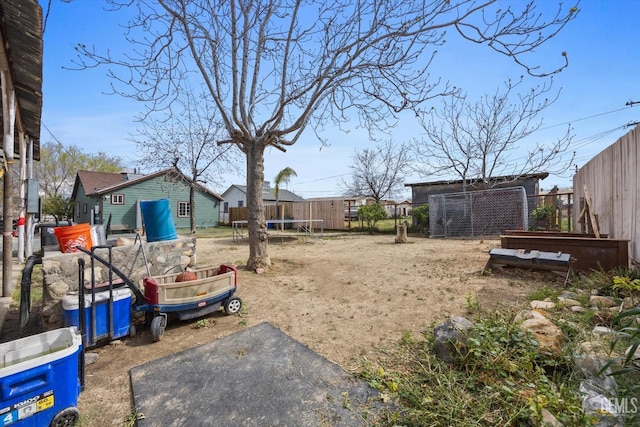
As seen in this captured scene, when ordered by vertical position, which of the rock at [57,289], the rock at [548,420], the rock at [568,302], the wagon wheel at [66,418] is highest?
the rock at [57,289]

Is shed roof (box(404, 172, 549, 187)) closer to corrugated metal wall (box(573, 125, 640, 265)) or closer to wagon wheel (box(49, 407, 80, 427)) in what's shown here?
corrugated metal wall (box(573, 125, 640, 265))

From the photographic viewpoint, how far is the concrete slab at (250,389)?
1800 millimetres

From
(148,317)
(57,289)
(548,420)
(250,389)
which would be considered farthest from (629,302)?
(57,289)

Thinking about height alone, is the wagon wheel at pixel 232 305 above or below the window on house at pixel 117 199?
below

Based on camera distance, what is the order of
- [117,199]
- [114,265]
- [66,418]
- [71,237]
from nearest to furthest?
[66,418] → [71,237] → [114,265] → [117,199]

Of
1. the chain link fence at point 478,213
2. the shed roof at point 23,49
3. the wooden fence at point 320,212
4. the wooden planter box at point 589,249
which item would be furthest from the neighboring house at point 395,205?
the shed roof at point 23,49

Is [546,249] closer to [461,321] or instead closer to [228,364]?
[461,321]

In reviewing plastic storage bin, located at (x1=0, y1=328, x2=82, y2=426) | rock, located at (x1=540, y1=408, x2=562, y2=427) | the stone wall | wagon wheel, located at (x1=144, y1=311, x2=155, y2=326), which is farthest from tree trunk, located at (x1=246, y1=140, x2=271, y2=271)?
rock, located at (x1=540, y1=408, x2=562, y2=427)

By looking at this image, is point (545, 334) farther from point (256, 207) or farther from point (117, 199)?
point (117, 199)

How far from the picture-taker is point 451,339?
2.35 metres

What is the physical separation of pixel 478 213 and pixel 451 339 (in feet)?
34.5

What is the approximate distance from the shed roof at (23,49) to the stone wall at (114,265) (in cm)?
255

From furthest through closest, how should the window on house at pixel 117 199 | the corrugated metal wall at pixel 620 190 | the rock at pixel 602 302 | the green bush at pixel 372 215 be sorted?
the window on house at pixel 117 199
the green bush at pixel 372 215
the corrugated metal wall at pixel 620 190
the rock at pixel 602 302

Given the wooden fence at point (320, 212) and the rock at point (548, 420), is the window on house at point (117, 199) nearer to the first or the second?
the wooden fence at point (320, 212)
